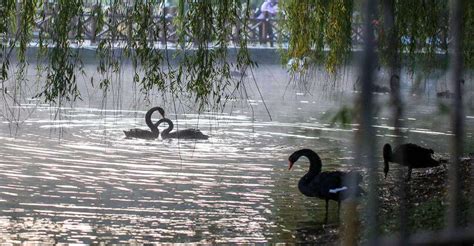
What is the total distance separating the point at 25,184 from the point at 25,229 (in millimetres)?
2474

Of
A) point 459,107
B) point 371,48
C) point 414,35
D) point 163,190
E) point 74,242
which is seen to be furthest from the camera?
point 163,190

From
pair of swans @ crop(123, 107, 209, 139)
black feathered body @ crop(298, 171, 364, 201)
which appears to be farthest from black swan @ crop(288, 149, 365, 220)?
pair of swans @ crop(123, 107, 209, 139)

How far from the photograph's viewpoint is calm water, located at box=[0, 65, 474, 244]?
7.96 metres

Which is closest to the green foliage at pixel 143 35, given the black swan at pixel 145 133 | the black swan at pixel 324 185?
the black swan at pixel 324 185

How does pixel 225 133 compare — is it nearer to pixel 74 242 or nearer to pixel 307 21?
pixel 307 21

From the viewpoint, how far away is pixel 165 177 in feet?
35.7

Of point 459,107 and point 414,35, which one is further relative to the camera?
point 414,35

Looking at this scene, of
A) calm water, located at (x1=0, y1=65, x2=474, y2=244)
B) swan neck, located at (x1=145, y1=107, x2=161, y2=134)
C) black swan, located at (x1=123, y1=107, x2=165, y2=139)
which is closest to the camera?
calm water, located at (x1=0, y1=65, x2=474, y2=244)

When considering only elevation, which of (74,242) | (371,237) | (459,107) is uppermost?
(459,107)

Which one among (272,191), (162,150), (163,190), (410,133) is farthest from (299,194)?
(410,133)

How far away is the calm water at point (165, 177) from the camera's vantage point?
26.1ft

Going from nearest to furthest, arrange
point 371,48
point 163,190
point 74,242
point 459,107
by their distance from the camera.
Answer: point 371,48
point 459,107
point 74,242
point 163,190

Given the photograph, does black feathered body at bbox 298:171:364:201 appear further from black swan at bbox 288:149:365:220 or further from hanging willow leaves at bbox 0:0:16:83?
hanging willow leaves at bbox 0:0:16:83

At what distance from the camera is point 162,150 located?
1365 centimetres
